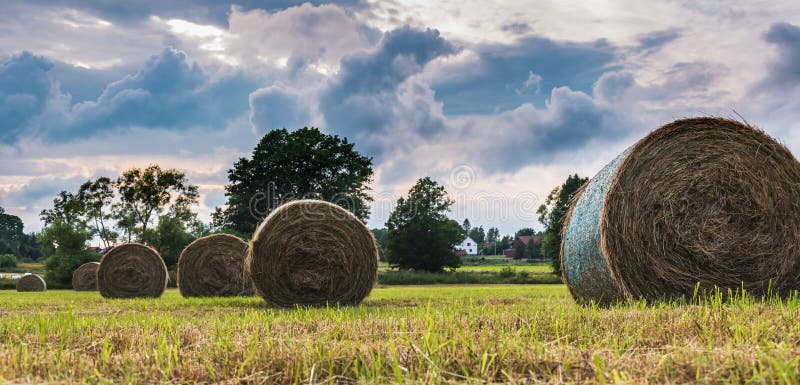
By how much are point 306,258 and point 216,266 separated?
7140 mm

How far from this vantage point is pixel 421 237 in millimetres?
51562

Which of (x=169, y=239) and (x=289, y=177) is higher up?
(x=289, y=177)

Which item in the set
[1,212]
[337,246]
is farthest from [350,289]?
[1,212]

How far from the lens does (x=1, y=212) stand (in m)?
108

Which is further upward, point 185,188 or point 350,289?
point 185,188

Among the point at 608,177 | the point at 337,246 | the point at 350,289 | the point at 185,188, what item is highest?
the point at 185,188

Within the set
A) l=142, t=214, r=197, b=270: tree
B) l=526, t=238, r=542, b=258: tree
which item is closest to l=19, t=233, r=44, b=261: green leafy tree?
l=142, t=214, r=197, b=270: tree

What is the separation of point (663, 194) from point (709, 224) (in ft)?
2.32

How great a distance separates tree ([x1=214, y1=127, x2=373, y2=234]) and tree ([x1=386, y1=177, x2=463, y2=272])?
6265mm

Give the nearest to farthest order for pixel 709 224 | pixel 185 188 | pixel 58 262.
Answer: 1. pixel 709 224
2. pixel 58 262
3. pixel 185 188

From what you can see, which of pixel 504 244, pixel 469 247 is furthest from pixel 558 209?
pixel 469 247

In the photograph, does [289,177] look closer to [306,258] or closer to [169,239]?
[169,239]

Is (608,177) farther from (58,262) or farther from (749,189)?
(58,262)

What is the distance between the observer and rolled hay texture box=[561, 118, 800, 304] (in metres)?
8.27
